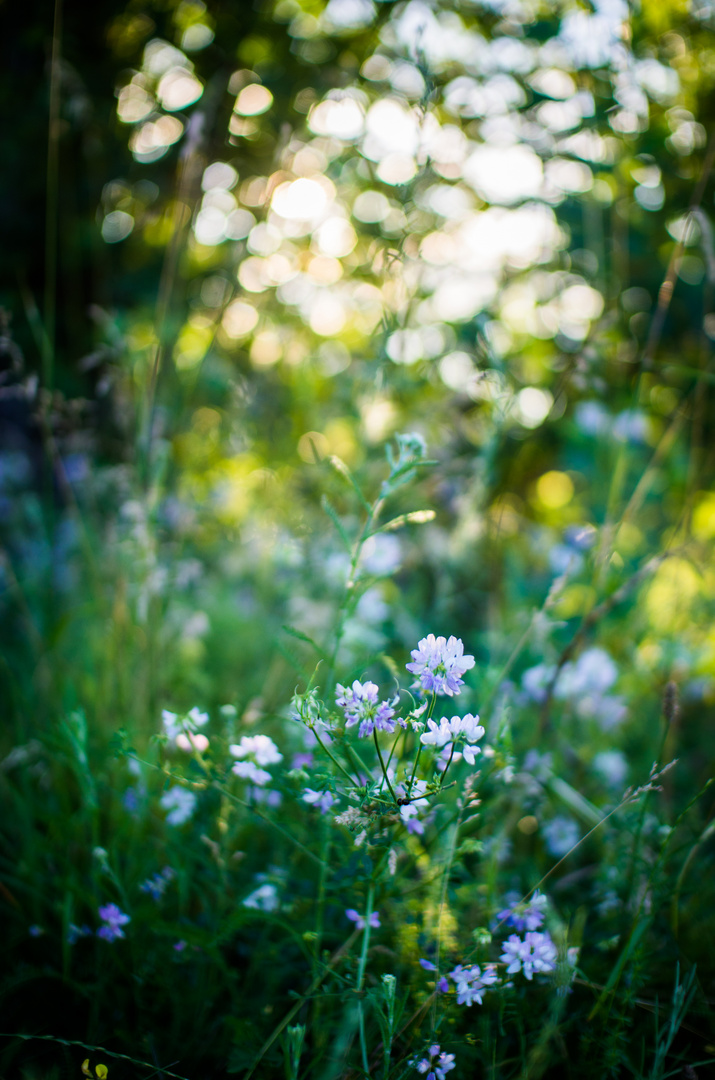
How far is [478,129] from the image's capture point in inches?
80.1

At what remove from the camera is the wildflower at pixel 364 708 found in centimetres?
72

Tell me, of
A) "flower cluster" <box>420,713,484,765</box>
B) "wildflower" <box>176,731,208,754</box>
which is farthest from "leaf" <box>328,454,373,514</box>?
"wildflower" <box>176,731,208,754</box>

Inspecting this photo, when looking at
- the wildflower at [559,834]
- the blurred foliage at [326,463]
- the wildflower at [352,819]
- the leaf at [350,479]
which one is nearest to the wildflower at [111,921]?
the blurred foliage at [326,463]

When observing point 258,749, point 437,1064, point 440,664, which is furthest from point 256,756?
point 437,1064

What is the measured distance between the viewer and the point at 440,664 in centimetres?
73

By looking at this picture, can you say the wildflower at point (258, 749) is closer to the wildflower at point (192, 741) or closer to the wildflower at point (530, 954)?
the wildflower at point (192, 741)

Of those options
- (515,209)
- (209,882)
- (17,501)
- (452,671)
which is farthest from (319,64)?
(209,882)

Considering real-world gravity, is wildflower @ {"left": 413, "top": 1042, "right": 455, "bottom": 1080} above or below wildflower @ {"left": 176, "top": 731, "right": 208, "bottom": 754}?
below

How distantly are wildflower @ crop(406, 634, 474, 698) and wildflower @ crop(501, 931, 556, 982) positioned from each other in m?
0.37

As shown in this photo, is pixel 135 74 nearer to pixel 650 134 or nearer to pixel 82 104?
pixel 82 104

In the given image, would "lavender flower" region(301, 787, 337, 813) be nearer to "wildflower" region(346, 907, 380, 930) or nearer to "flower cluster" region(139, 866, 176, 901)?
"wildflower" region(346, 907, 380, 930)

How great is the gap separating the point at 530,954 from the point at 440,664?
0.43 metres

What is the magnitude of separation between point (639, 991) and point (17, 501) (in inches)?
95.3

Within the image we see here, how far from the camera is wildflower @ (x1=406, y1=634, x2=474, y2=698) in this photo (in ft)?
2.34
